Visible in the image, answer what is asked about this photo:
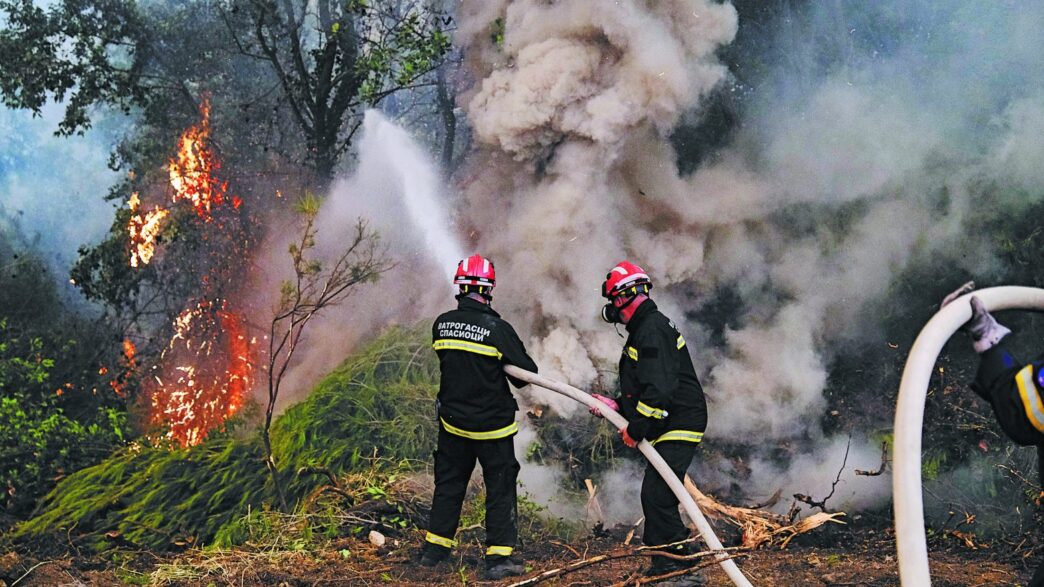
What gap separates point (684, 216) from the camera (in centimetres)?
1042

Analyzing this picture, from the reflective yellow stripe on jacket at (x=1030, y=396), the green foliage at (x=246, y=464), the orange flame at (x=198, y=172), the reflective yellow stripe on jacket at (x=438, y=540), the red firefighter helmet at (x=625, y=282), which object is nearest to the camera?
the reflective yellow stripe on jacket at (x=1030, y=396)

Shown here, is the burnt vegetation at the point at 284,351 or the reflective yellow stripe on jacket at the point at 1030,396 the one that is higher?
the burnt vegetation at the point at 284,351

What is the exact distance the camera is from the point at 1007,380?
3.69 metres

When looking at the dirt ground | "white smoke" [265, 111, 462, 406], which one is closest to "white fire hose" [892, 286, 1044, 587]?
the dirt ground

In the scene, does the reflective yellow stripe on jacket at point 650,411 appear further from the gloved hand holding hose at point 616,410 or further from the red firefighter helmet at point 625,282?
the red firefighter helmet at point 625,282

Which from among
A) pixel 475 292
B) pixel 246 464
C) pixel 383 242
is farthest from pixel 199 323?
pixel 475 292

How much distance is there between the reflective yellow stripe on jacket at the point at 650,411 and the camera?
606cm

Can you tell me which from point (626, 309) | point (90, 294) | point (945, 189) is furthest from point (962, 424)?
point (90, 294)

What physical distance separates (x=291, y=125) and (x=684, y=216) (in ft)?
17.4

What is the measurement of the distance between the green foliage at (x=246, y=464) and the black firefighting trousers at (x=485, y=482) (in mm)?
1937

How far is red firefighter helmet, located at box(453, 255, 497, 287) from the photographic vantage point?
6.80m

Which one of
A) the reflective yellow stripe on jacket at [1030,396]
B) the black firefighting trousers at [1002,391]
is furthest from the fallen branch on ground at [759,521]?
the reflective yellow stripe on jacket at [1030,396]

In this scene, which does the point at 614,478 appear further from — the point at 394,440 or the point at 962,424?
the point at 962,424

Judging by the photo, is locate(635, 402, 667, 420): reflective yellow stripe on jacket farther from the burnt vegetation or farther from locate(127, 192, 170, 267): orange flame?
locate(127, 192, 170, 267): orange flame
